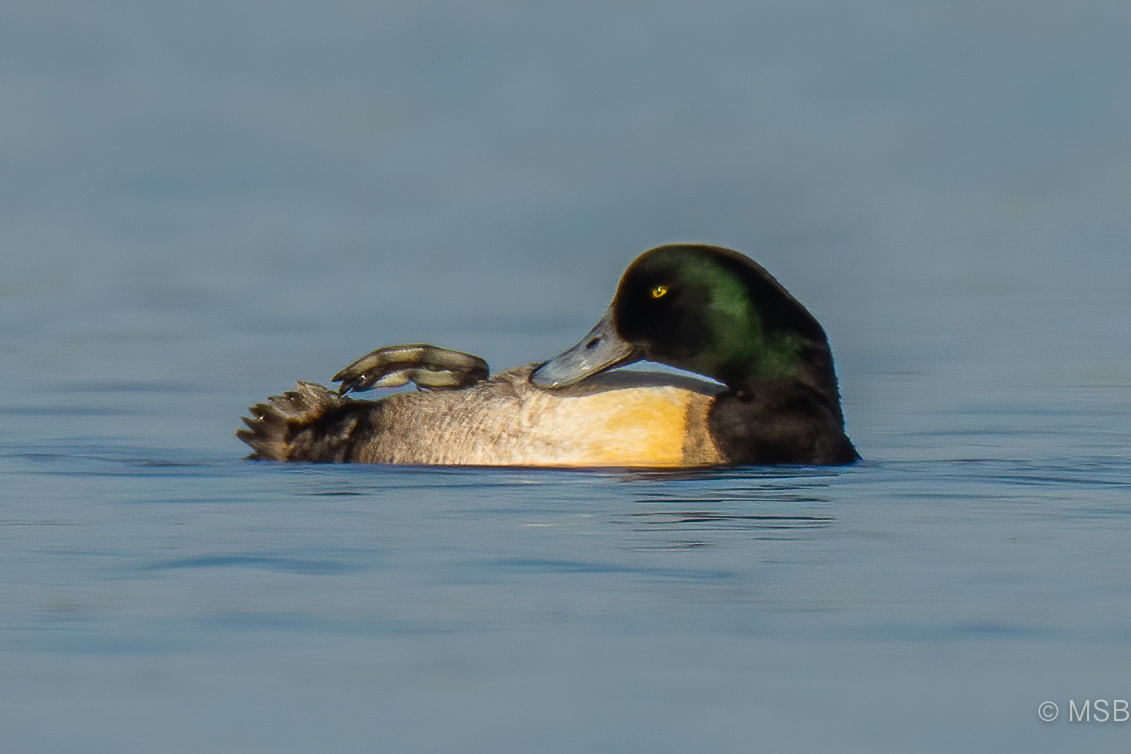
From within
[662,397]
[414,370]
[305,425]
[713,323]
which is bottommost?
[305,425]

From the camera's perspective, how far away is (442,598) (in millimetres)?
6629

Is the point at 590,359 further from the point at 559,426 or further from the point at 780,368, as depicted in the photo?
the point at 780,368

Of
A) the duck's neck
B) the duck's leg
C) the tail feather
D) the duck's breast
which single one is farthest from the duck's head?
the tail feather

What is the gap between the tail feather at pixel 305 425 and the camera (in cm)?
1075

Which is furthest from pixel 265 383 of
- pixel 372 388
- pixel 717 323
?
pixel 717 323

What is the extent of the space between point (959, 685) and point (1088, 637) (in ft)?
2.22

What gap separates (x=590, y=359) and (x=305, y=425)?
161 centimetres

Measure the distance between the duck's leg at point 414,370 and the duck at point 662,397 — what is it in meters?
0.19

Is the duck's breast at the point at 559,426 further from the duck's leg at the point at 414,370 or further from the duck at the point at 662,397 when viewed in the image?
the duck's leg at the point at 414,370

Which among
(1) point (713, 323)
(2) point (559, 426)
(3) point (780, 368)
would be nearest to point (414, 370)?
(2) point (559, 426)

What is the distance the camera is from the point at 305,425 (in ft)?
35.9

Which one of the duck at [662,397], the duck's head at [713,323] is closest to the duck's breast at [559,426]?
the duck at [662,397]

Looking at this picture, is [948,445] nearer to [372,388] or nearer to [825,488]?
[825,488]

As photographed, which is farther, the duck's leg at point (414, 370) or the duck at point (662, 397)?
the duck's leg at point (414, 370)
